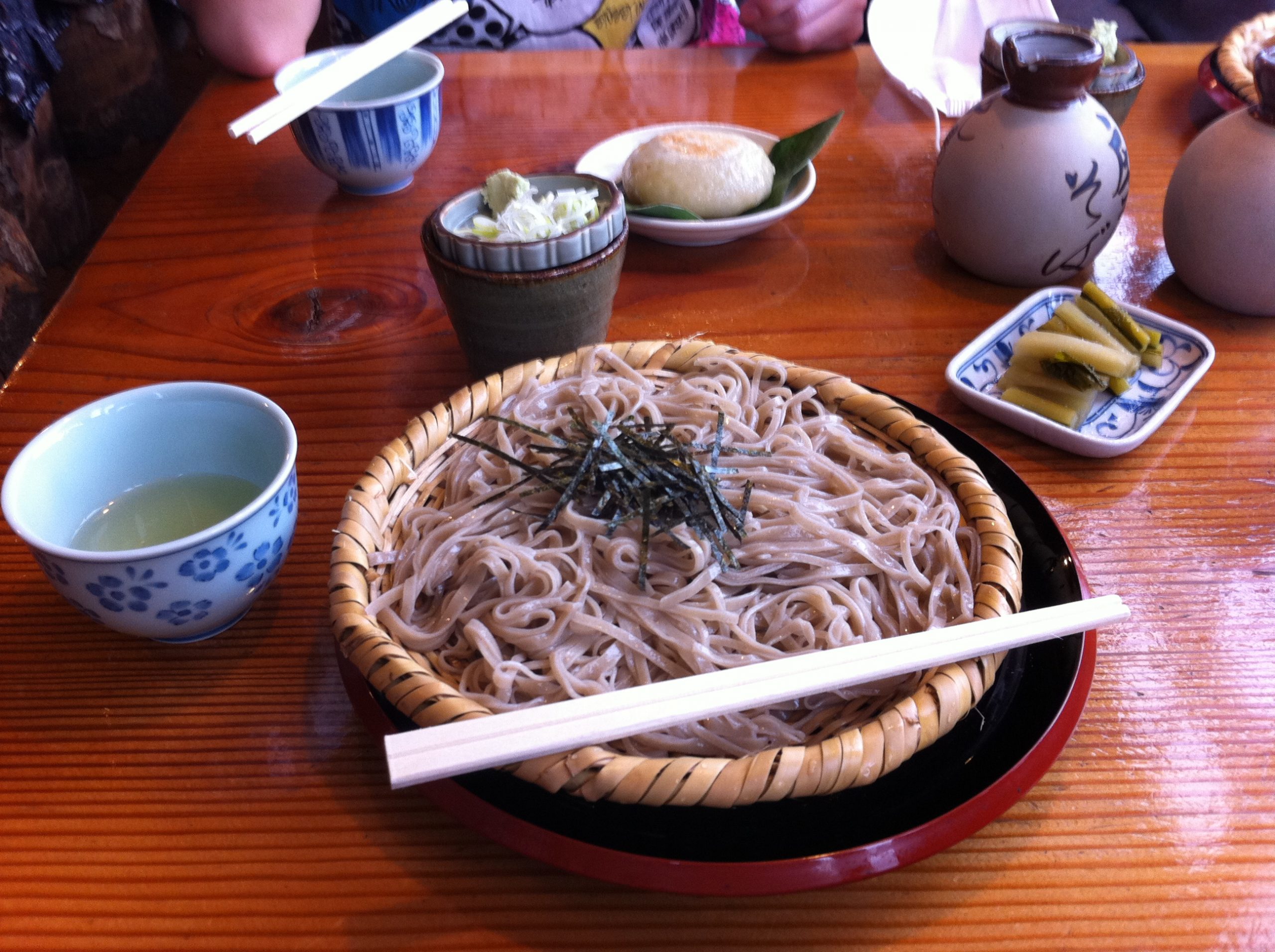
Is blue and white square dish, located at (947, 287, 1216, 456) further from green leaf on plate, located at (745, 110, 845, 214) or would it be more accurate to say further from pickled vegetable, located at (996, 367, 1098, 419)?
green leaf on plate, located at (745, 110, 845, 214)

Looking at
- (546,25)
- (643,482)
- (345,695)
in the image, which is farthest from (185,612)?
(546,25)

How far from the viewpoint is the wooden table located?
92 cm

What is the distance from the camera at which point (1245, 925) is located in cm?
91

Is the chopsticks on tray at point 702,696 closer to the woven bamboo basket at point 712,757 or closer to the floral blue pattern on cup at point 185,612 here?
the woven bamboo basket at point 712,757

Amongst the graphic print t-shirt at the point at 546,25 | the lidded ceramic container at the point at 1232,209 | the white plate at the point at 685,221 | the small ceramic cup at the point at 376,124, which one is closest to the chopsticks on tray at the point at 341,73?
the small ceramic cup at the point at 376,124

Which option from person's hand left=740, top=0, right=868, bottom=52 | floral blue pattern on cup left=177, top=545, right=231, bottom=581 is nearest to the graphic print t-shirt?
person's hand left=740, top=0, right=868, bottom=52

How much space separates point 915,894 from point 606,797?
38 centimetres

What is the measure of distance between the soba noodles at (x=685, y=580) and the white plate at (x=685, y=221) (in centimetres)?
85

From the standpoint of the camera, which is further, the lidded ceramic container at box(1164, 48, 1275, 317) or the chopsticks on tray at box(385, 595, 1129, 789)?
the lidded ceramic container at box(1164, 48, 1275, 317)

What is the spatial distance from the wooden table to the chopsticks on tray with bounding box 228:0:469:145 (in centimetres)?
32

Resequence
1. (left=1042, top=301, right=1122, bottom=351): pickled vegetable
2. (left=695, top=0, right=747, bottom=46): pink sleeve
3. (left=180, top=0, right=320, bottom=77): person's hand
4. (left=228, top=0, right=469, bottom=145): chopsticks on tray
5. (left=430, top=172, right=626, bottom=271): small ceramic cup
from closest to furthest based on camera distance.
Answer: (left=430, top=172, right=626, bottom=271): small ceramic cup < (left=1042, top=301, right=1122, bottom=351): pickled vegetable < (left=228, top=0, right=469, bottom=145): chopsticks on tray < (left=180, top=0, right=320, bottom=77): person's hand < (left=695, top=0, right=747, bottom=46): pink sleeve

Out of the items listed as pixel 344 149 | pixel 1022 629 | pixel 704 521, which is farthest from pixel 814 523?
pixel 344 149

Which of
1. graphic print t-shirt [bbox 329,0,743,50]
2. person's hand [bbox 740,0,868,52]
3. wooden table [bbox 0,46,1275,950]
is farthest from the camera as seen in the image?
graphic print t-shirt [bbox 329,0,743,50]

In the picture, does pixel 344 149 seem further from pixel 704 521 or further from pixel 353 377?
pixel 704 521
